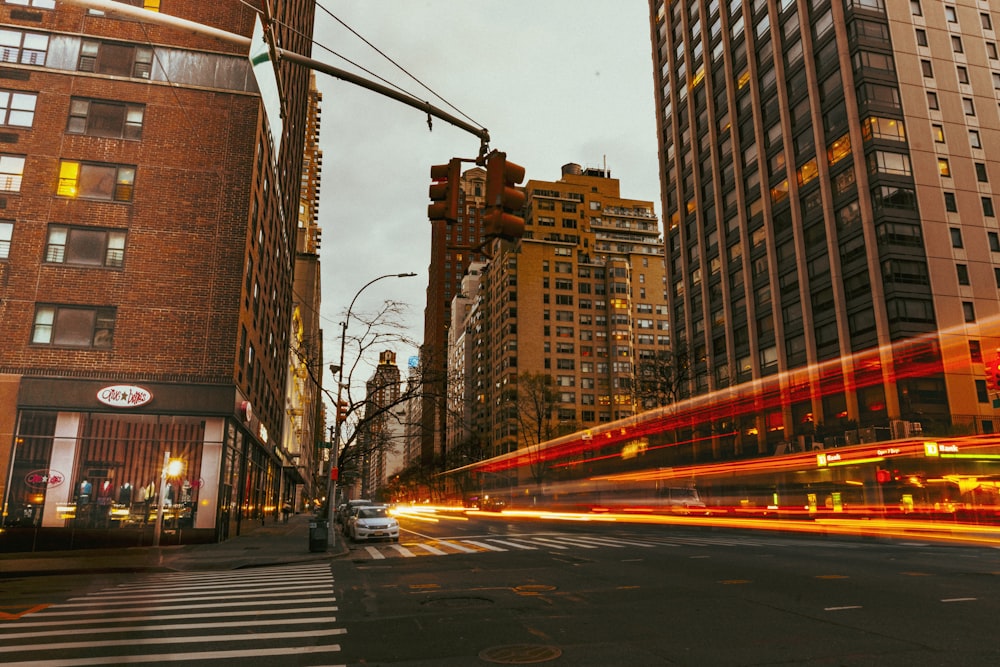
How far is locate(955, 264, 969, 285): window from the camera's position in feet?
155

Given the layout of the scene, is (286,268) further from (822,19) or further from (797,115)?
(822,19)

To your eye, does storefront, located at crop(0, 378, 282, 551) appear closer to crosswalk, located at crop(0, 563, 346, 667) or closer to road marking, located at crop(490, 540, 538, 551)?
road marking, located at crop(490, 540, 538, 551)

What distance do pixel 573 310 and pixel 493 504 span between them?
5193cm

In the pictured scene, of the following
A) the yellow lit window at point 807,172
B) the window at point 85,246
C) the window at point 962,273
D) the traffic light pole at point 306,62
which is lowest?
the traffic light pole at point 306,62

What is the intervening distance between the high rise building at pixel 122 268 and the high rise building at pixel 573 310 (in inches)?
2946

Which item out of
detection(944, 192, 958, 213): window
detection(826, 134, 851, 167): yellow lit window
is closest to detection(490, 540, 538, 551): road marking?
detection(826, 134, 851, 167): yellow lit window

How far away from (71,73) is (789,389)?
51327 mm

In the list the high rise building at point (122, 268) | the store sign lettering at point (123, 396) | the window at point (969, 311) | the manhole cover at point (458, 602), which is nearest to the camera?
the manhole cover at point (458, 602)

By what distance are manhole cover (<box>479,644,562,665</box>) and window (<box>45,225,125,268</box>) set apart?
24888 mm

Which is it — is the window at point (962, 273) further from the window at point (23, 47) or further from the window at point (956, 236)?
the window at point (23, 47)

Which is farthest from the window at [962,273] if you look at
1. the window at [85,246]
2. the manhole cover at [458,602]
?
the window at [85,246]

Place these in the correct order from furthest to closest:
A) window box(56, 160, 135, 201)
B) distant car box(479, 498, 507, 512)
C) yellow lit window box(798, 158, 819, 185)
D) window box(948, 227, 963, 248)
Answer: distant car box(479, 498, 507, 512) < yellow lit window box(798, 158, 819, 185) < window box(948, 227, 963, 248) < window box(56, 160, 135, 201)

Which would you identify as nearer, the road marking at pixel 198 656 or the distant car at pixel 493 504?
the road marking at pixel 198 656

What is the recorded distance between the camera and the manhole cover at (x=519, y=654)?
661 cm
